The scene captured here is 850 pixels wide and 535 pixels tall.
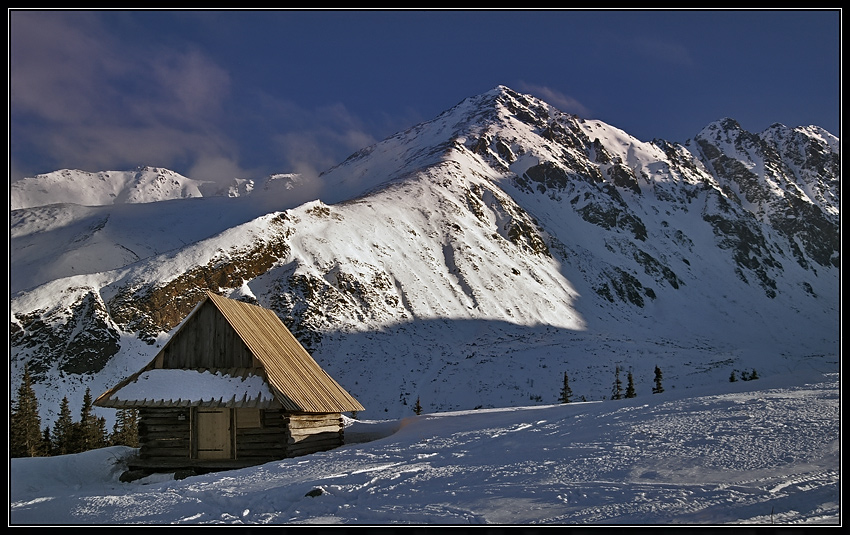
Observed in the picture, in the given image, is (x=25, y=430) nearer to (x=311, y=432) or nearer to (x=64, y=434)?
(x=64, y=434)

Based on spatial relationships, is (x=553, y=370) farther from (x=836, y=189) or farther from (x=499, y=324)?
(x=836, y=189)

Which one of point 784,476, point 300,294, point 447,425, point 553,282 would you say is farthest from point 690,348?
point 784,476

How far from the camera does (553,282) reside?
291 feet

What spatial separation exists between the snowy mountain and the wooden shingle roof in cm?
2393

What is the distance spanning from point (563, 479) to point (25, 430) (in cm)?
2969

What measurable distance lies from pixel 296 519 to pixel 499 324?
200 ft

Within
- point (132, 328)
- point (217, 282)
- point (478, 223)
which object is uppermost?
point (478, 223)

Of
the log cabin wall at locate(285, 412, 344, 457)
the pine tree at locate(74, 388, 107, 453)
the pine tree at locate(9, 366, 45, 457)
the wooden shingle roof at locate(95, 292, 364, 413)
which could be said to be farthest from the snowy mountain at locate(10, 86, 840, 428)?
the log cabin wall at locate(285, 412, 344, 457)

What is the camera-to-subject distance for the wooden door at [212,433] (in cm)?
2103

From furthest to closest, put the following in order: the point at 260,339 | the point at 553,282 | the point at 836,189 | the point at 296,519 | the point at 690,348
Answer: the point at 836,189 → the point at 553,282 → the point at 690,348 → the point at 260,339 → the point at 296,519

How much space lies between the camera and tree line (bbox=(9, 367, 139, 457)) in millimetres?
31000

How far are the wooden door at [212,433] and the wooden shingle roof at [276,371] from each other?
1211 mm

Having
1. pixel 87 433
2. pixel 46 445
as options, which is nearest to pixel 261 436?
pixel 87 433

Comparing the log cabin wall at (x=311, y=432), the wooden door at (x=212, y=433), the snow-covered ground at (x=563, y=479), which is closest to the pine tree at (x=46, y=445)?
the wooden door at (x=212, y=433)
